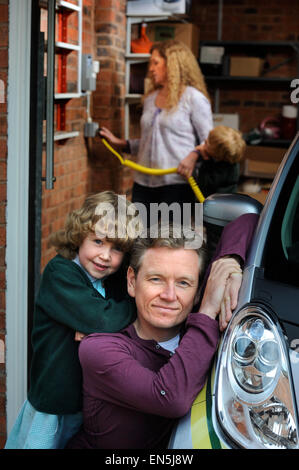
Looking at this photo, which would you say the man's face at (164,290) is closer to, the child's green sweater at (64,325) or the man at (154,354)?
the man at (154,354)

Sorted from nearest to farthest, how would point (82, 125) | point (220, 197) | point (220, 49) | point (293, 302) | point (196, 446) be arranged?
1. point (196, 446)
2. point (293, 302)
3. point (220, 197)
4. point (82, 125)
5. point (220, 49)

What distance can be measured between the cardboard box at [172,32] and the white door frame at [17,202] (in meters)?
4.01

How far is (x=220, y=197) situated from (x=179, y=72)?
8.00 feet

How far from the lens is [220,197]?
2533 millimetres

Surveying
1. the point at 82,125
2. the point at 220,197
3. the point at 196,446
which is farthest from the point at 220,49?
the point at 196,446

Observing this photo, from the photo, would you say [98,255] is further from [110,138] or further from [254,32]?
[254,32]

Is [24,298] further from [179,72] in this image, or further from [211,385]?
[179,72]

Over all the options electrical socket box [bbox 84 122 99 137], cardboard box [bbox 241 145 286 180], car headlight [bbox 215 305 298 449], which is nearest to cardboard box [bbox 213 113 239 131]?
cardboard box [bbox 241 145 286 180]

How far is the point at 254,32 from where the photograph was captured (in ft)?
26.3

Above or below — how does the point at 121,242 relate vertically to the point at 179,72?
below

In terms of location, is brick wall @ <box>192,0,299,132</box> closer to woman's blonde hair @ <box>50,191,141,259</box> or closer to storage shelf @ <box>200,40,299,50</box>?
storage shelf @ <box>200,40,299,50</box>

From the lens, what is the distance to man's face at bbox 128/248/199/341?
6.56ft

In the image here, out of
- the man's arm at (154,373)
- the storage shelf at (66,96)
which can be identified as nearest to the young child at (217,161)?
the storage shelf at (66,96)

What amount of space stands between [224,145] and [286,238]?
2.49 meters
